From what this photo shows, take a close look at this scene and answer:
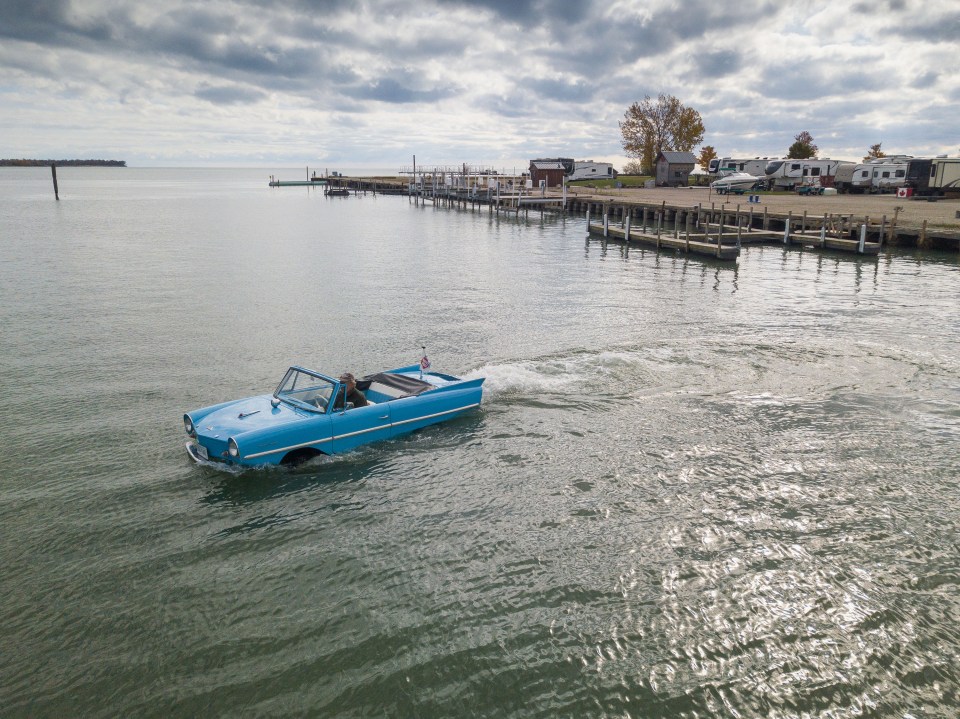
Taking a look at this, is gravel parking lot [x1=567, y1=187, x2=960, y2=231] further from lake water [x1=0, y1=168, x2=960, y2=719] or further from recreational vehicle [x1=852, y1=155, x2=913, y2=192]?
lake water [x1=0, y1=168, x2=960, y2=719]

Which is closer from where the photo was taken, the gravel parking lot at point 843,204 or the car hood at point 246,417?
the car hood at point 246,417

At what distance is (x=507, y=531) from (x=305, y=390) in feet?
18.3

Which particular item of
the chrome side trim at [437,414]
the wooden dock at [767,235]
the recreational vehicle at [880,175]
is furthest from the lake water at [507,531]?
the recreational vehicle at [880,175]

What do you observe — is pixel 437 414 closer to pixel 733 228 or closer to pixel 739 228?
pixel 739 228

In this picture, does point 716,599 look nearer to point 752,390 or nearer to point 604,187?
point 752,390

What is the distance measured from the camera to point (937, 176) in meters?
65.4

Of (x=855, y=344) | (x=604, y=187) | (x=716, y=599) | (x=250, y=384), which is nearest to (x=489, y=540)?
(x=716, y=599)

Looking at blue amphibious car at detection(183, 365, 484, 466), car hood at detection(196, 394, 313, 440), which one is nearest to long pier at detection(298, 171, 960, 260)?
blue amphibious car at detection(183, 365, 484, 466)

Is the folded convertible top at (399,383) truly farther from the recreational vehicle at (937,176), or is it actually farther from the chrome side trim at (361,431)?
the recreational vehicle at (937,176)

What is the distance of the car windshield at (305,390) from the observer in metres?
14.0

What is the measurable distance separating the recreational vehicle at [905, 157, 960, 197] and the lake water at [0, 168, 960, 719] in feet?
168

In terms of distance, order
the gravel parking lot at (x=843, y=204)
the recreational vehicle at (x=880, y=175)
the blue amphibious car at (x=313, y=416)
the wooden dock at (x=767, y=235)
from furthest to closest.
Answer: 1. the recreational vehicle at (x=880, y=175)
2. the gravel parking lot at (x=843, y=204)
3. the wooden dock at (x=767, y=235)
4. the blue amphibious car at (x=313, y=416)

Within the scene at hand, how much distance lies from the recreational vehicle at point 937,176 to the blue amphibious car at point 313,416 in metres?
68.7

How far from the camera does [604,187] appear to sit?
320 ft
